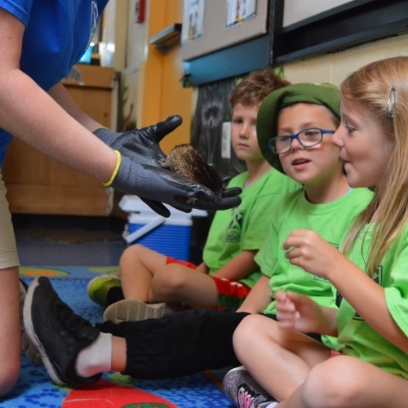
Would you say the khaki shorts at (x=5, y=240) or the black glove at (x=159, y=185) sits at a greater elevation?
the black glove at (x=159, y=185)

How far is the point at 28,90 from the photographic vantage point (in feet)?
3.08

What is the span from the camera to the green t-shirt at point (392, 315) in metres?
0.83

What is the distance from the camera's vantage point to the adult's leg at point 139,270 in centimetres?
177

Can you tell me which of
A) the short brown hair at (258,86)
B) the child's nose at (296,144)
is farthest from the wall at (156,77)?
the child's nose at (296,144)

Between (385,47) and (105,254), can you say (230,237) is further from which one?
(105,254)

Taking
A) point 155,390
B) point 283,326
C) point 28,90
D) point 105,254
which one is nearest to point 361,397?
point 283,326

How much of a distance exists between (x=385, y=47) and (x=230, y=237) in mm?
646

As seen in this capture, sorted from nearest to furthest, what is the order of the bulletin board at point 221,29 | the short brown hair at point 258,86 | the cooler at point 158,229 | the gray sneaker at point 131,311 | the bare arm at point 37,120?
the bare arm at point 37,120 → the gray sneaker at point 131,311 → the short brown hair at point 258,86 → the bulletin board at point 221,29 → the cooler at point 158,229

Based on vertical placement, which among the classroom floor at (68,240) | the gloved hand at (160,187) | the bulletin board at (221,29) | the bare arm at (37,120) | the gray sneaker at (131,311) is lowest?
the classroom floor at (68,240)

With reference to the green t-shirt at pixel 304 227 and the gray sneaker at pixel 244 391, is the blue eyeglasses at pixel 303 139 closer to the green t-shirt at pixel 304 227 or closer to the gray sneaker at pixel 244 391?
the green t-shirt at pixel 304 227

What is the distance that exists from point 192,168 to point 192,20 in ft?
5.46

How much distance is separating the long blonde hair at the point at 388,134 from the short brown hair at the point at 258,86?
0.69 m

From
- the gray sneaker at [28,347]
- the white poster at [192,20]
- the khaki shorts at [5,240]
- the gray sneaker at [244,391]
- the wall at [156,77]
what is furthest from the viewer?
the wall at [156,77]

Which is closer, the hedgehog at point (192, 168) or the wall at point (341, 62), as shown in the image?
the hedgehog at point (192, 168)
